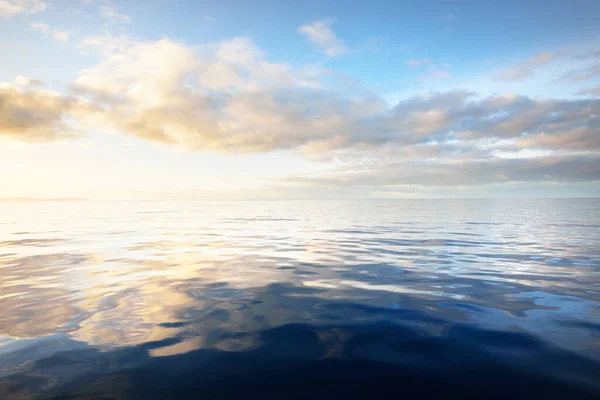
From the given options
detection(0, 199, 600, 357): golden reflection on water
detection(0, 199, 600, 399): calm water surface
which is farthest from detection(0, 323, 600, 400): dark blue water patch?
detection(0, 199, 600, 357): golden reflection on water

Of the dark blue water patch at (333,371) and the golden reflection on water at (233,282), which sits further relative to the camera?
the golden reflection on water at (233,282)

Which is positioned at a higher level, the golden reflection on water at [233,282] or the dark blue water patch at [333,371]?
the dark blue water patch at [333,371]

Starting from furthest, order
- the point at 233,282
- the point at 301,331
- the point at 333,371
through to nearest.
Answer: the point at 233,282 < the point at 301,331 < the point at 333,371

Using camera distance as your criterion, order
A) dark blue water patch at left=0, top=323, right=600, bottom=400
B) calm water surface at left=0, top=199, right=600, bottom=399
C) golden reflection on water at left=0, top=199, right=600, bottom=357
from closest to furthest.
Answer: dark blue water patch at left=0, top=323, right=600, bottom=400, calm water surface at left=0, top=199, right=600, bottom=399, golden reflection on water at left=0, top=199, right=600, bottom=357

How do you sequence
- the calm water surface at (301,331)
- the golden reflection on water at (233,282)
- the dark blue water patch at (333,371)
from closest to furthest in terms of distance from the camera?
the dark blue water patch at (333,371), the calm water surface at (301,331), the golden reflection on water at (233,282)

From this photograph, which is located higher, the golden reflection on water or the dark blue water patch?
the dark blue water patch

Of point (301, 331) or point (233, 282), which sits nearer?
point (301, 331)

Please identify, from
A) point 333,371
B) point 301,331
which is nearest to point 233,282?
point 301,331

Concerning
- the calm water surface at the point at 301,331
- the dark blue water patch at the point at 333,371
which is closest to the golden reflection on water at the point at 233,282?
the calm water surface at the point at 301,331

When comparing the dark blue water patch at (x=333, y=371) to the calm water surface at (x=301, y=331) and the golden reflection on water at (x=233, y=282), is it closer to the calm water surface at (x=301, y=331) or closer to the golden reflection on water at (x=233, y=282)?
the calm water surface at (x=301, y=331)

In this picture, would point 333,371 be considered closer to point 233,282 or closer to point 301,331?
point 301,331

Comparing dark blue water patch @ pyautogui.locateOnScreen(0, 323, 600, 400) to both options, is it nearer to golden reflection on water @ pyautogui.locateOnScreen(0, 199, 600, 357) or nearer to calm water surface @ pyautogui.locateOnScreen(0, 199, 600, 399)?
calm water surface @ pyautogui.locateOnScreen(0, 199, 600, 399)

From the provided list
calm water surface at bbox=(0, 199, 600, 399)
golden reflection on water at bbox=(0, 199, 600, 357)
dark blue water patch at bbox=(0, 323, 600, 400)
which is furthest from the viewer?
golden reflection on water at bbox=(0, 199, 600, 357)

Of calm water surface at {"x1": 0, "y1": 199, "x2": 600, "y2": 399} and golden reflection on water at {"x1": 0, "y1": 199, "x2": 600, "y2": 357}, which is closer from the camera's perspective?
calm water surface at {"x1": 0, "y1": 199, "x2": 600, "y2": 399}
